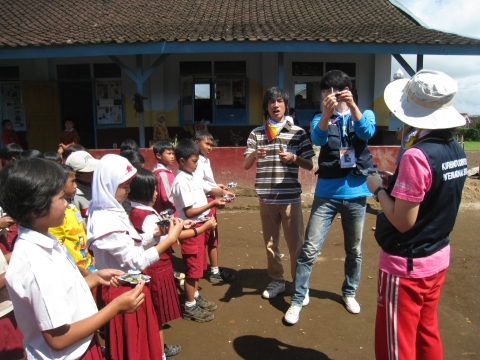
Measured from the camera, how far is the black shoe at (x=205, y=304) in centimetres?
371

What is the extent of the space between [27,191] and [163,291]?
1.57 m

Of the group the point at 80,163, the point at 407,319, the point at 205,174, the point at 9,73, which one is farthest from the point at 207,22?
the point at 407,319

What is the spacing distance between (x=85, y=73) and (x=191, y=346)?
1089cm

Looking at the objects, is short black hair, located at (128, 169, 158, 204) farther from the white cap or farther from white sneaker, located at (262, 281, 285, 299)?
white sneaker, located at (262, 281, 285, 299)

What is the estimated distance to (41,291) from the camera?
4.89ft

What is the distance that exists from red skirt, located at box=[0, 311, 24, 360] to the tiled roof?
803 centimetres

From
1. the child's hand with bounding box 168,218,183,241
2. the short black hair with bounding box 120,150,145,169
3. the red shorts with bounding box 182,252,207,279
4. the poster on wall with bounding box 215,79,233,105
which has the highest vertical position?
the poster on wall with bounding box 215,79,233,105

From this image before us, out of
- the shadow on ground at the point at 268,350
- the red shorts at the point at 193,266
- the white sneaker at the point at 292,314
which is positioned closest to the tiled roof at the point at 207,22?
the red shorts at the point at 193,266

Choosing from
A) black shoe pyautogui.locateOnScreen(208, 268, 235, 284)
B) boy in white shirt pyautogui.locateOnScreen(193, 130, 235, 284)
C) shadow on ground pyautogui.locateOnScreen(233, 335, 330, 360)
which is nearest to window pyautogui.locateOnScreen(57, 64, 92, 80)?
boy in white shirt pyautogui.locateOnScreen(193, 130, 235, 284)

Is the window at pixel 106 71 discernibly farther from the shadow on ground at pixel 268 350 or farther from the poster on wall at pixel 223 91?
the shadow on ground at pixel 268 350

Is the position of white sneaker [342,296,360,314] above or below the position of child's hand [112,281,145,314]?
below

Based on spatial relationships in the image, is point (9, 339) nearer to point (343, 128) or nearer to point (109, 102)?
point (343, 128)

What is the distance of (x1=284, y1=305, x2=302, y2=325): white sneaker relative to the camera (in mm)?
3410

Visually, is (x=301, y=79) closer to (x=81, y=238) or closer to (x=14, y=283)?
(x=81, y=238)
